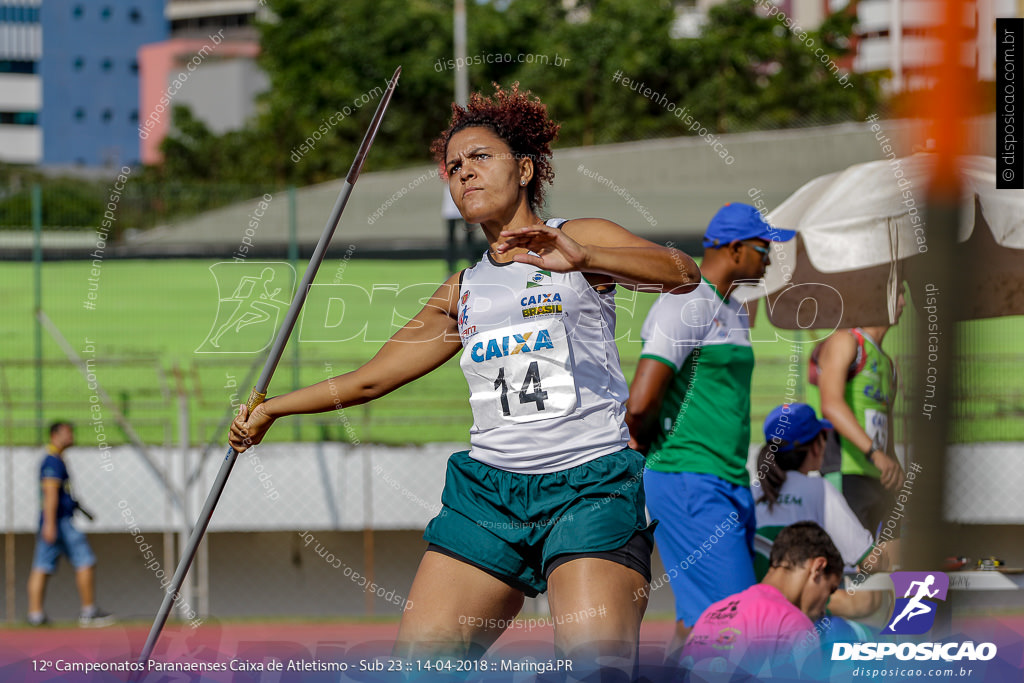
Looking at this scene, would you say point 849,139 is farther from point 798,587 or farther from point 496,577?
point 496,577

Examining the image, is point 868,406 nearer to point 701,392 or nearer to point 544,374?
point 701,392

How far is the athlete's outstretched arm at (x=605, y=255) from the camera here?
2.45 metres

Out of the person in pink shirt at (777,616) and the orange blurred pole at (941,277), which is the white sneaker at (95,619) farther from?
the orange blurred pole at (941,277)

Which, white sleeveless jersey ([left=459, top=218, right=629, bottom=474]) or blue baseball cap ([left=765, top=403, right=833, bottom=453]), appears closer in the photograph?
white sleeveless jersey ([left=459, top=218, right=629, bottom=474])

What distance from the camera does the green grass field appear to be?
7734mm

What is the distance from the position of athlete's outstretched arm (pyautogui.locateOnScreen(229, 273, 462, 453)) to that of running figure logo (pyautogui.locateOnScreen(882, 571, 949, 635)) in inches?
46.9

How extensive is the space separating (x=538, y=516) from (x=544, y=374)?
32 cm

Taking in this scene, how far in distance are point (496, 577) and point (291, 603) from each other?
15.8 ft

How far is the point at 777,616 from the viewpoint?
10.9ft

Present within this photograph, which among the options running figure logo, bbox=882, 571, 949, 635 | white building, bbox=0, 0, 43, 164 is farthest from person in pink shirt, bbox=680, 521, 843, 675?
white building, bbox=0, 0, 43, 164

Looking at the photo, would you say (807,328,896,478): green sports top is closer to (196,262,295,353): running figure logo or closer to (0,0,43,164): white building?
(196,262,295,353): running figure logo

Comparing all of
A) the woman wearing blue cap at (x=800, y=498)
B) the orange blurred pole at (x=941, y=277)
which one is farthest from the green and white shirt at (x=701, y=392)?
the orange blurred pole at (x=941, y=277)

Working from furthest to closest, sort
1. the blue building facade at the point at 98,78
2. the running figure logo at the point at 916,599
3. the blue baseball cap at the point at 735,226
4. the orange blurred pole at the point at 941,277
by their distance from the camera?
the blue building facade at the point at 98,78, the blue baseball cap at the point at 735,226, the running figure logo at the point at 916,599, the orange blurred pole at the point at 941,277

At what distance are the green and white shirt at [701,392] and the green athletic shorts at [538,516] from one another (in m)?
1.28
